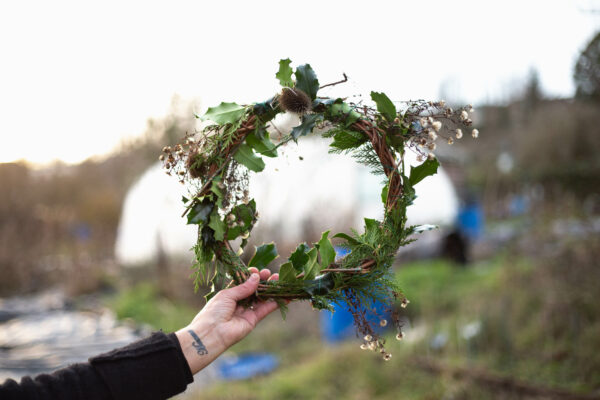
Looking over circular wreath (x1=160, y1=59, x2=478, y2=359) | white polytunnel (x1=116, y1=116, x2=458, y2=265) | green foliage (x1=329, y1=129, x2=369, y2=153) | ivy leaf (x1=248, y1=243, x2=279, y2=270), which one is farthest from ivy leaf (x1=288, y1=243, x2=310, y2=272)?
white polytunnel (x1=116, y1=116, x2=458, y2=265)

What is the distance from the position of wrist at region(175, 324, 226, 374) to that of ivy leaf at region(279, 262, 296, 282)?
0.91ft

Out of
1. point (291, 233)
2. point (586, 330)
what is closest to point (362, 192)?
point (291, 233)

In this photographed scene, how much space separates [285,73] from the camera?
1508 mm

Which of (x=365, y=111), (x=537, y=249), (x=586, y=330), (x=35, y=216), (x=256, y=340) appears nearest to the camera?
(x=365, y=111)

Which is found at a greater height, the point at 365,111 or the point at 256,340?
the point at 365,111

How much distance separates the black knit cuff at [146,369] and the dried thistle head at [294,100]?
2.67 feet

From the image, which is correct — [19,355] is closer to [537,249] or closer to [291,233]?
[291,233]

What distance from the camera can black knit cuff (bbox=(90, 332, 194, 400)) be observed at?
1.27 metres

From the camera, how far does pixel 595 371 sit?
134 inches

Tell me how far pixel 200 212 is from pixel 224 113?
1.13ft

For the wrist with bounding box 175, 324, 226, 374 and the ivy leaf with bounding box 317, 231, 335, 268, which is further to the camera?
the ivy leaf with bounding box 317, 231, 335, 268

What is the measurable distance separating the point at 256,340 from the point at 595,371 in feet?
13.6

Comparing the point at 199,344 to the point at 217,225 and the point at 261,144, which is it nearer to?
the point at 217,225

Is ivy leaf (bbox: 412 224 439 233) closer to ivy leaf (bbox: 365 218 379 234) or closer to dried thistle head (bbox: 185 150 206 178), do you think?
ivy leaf (bbox: 365 218 379 234)
